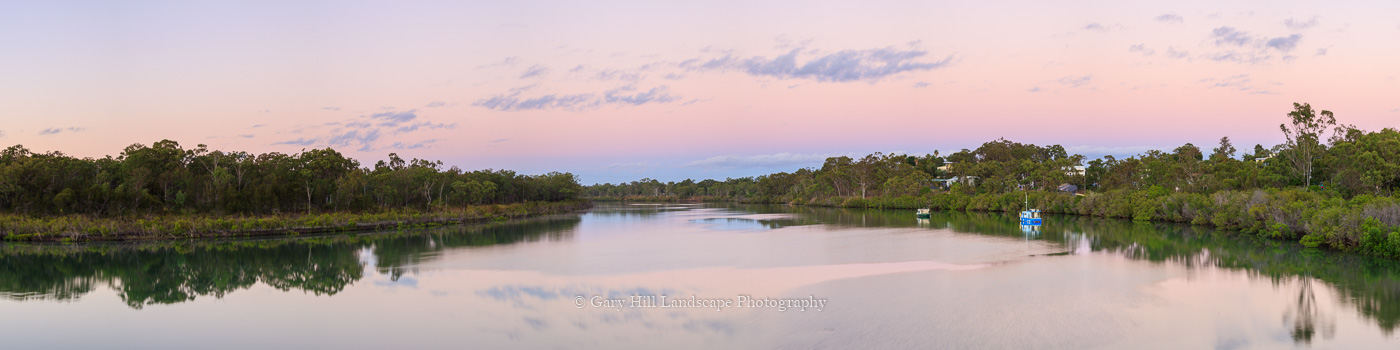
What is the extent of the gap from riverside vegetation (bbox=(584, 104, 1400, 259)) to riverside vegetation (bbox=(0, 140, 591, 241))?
1766 inches

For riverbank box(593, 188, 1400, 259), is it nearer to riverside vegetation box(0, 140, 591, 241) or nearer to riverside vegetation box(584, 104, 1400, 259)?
riverside vegetation box(584, 104, 1400, 259)

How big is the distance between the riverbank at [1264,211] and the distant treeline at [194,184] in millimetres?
49360

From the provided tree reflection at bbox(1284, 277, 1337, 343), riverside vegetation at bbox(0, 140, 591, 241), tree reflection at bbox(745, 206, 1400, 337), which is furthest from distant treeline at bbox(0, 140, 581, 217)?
tree reflection at bbox(1284, 277, 1337, 343)

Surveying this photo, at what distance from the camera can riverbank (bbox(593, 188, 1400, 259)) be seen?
78.1 feet

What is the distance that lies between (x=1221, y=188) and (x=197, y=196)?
205 feet

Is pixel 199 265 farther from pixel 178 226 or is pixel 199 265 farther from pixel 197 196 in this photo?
pixel 197 196

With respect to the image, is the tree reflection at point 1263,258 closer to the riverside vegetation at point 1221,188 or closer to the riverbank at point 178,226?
the riverside vegetation at point 1221,188

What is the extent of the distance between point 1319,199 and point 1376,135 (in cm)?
932

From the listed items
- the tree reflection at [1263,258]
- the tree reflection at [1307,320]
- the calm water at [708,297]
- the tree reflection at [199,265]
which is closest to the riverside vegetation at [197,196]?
the tree reflection at [199,265]

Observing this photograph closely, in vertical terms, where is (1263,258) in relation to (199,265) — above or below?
above

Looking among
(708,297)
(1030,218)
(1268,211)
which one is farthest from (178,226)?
(1268,211)

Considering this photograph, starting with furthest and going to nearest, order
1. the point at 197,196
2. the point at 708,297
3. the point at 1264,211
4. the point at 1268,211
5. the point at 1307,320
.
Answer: the point at 197,196 → the point at 1264,211 → the point at 1268,211 → the point at 708,297 → the point at 1307,320

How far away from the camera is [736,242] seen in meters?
35.2

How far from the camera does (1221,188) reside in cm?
4678
